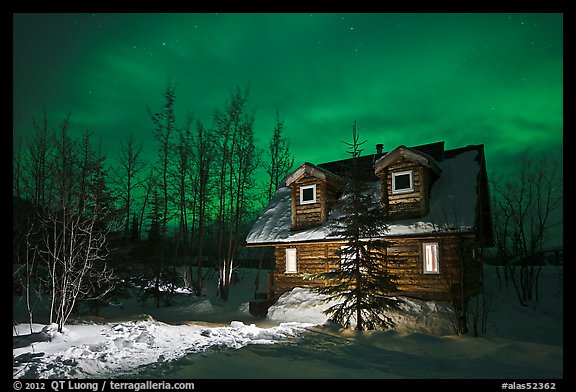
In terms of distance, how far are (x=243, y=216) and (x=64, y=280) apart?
18.5m

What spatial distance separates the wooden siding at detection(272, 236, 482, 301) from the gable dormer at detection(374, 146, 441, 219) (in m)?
1.48

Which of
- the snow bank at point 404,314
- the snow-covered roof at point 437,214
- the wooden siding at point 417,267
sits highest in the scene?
the snow-covered roof at point 437,214

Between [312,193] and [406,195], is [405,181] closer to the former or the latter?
[406,195]

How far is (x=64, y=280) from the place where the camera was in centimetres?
1047

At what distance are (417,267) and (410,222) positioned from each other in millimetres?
1884

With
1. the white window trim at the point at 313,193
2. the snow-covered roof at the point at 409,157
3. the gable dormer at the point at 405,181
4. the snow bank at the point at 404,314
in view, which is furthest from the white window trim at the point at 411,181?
the snow bank at the point at 404,314

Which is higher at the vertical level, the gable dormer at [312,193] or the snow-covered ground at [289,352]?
the gable dormer at [312,193]

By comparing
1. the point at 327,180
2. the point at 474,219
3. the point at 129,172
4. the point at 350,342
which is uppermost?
the point at 129,172

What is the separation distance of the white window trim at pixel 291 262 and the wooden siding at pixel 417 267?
15cm

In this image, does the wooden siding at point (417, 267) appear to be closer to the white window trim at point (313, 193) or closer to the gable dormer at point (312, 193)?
the gable dormer at point (312, 193)

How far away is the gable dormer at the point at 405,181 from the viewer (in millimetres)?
15445
